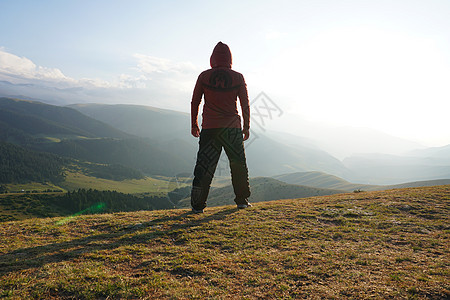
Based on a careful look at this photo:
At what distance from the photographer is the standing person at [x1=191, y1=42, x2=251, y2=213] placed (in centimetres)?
842

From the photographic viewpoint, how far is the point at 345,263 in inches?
187

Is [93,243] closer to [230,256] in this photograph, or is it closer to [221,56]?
[230,256]

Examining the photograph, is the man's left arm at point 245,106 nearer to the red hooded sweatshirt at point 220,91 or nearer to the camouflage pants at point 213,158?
the red hooded sweatshirt at point 220,91

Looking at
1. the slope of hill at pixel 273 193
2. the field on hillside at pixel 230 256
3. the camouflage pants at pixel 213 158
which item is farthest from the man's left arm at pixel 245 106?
the slope of hill at pixel 273 193

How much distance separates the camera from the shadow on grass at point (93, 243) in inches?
179

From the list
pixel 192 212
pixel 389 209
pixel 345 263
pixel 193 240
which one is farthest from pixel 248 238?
pixel 389 209

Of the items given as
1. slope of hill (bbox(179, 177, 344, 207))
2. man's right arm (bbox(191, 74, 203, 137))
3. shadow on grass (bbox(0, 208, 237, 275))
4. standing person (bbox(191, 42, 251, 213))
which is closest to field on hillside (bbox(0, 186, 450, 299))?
shadow on grass (bbox(0, 208, 237, 275))

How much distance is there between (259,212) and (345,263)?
4.12 m

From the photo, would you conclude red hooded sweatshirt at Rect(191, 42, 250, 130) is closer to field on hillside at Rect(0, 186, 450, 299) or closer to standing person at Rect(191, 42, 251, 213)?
standing person at Rect(191, 42, 251, 213)

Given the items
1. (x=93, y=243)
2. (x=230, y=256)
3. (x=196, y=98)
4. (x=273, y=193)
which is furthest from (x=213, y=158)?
(x=273, y=193)

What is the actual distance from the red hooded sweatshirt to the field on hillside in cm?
338

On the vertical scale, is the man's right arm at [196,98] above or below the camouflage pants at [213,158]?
above

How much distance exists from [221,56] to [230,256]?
6774 mm

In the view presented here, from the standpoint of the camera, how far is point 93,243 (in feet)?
18.8
